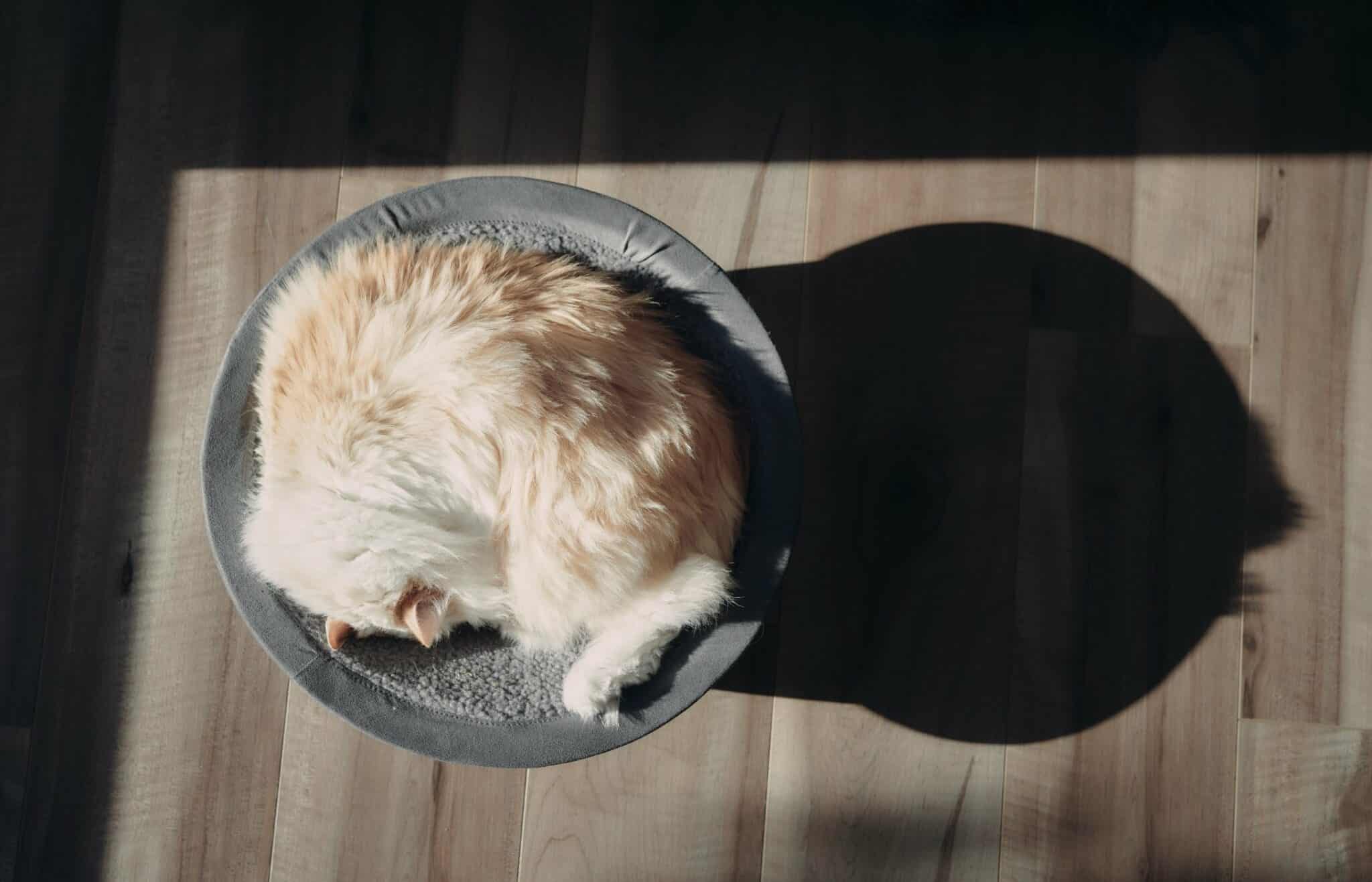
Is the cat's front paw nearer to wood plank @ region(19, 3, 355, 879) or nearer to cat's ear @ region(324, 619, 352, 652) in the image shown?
cat's ear @ region(324, 619, 352, 652)

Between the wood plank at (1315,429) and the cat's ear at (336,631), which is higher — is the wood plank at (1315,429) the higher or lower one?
the higher one

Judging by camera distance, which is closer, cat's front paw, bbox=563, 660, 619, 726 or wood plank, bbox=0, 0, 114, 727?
cat's front paw, bbox=563, 660, 619, 726

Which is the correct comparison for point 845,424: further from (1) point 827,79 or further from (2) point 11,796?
(2) point 11,796

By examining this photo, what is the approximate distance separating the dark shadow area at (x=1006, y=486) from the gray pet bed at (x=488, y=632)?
32 cm

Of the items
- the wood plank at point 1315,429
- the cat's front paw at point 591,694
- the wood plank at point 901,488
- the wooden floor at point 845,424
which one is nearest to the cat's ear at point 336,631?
the cat's front paw at point 591,694

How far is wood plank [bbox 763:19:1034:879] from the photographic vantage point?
1.07 meters

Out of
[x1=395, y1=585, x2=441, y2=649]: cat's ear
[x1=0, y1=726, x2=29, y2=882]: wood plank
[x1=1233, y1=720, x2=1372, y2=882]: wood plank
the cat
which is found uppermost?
the cat

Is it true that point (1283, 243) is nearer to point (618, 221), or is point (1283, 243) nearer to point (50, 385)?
point (618, 221)

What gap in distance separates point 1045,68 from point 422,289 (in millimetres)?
927

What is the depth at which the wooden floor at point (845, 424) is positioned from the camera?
1.07 m

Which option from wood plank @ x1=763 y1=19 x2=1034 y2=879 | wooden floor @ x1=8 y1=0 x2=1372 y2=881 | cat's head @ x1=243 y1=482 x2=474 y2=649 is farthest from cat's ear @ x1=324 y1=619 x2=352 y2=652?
wood plank @ x1=763 y1=19 x2=1034 y2=879

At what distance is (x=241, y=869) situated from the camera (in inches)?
42.7

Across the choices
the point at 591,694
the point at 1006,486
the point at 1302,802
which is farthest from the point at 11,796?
the point at 1302,802

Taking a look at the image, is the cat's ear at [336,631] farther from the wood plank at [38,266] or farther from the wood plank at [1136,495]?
the wood plank at [1136,495]
